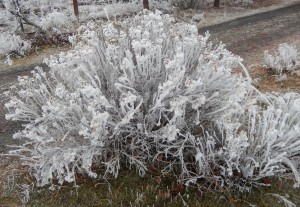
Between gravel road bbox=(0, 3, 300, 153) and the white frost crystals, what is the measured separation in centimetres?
164

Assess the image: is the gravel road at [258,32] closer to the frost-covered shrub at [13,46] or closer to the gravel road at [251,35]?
the gravel road at [251,35]

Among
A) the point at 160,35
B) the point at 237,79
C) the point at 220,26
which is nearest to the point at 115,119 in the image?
the point at 160,35

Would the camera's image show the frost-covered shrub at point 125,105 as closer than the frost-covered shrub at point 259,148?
No

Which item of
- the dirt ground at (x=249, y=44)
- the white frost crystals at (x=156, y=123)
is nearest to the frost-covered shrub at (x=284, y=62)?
the dirt ground at (x=249, y=44)

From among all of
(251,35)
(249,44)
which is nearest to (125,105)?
(249,44)

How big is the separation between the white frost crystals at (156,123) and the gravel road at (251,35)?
5.37 feet

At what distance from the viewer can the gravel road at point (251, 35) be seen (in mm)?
7152

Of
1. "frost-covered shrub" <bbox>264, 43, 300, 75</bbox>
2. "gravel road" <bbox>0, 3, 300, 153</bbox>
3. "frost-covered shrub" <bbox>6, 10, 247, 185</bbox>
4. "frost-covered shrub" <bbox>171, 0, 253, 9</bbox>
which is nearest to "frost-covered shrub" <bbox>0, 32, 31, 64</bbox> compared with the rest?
"gravel road" <bbox>0, 3, 300, 153</bbox>

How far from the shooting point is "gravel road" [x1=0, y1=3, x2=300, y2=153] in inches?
282

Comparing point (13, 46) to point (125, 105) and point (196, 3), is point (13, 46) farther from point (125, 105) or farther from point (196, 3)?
point (196, 3)

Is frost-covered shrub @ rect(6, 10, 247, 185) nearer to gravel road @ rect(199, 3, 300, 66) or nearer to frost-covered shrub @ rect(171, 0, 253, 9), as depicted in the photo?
gravel road @ rect(199, 3, 300, 66)

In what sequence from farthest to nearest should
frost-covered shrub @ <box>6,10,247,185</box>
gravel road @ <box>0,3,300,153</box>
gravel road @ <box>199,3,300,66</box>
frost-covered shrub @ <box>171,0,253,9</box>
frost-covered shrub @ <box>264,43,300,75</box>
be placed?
frost-covered shrub @ <box>171,0,253,9</box>
gravel road @ <box>199,3,300,66</box>
gravel road @ <box>0,3,300,153</box>
frost-covered shrub @ <box>264,43,300,75</box>
frost-covered shrub @ <box>6,10,247,185</box>

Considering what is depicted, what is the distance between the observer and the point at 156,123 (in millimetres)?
3602

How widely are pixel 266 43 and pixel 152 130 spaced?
5553mm
